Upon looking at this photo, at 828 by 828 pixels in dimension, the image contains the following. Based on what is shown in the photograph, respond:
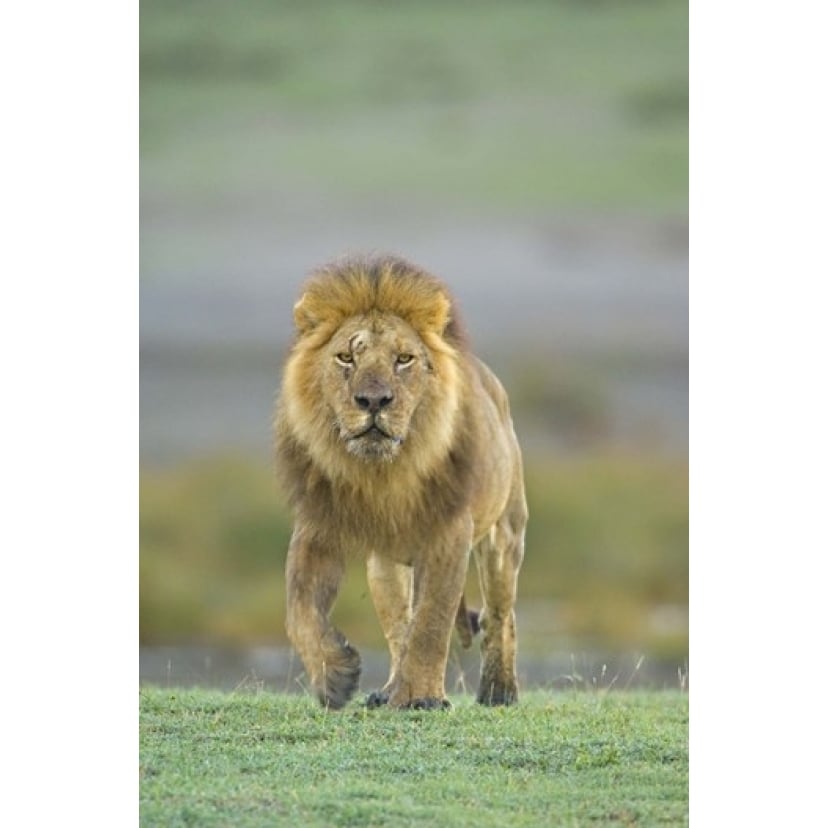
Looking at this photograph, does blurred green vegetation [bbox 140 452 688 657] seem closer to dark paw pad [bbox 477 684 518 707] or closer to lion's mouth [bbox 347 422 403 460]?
dark paw pad [bbox 477 684 518 707]

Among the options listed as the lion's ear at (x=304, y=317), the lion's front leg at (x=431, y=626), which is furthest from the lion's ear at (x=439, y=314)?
the lion's front leg at (x=431, y=626)

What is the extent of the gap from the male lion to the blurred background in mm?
4761

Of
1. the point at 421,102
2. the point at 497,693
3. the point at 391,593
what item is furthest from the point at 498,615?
the point at 421,102

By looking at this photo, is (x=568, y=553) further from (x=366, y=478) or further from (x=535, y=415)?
(x=366, y=478)

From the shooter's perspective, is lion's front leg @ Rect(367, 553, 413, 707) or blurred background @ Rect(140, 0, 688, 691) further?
blurred background @ Rect(140, 0, 688, 691)

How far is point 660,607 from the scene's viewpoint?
14227mm

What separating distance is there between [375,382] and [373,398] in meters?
0.05

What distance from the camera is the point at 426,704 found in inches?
247

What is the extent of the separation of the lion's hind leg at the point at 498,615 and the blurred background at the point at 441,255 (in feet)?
13.0

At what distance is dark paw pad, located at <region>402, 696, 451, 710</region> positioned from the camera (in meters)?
6.25

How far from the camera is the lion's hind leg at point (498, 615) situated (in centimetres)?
699

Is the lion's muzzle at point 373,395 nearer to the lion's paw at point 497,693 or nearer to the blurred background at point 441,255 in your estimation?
the lion's paw at point 497,693

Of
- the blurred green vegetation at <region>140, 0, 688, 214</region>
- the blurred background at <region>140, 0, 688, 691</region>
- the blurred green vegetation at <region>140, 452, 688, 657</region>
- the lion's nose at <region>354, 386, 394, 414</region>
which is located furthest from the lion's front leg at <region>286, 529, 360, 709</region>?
the blurred green vegetation at <region>140, 0, 688, 214</region>
